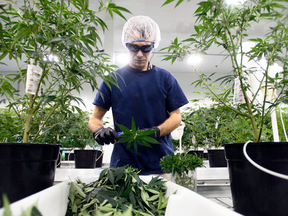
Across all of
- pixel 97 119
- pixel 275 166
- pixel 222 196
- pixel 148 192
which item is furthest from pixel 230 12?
pixel 97 119

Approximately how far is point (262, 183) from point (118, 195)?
13.2 inches

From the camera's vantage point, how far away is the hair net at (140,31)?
1.04 m

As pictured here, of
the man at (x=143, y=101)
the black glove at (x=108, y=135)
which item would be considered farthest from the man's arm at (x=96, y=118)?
the black glove at (x=108, y=135)

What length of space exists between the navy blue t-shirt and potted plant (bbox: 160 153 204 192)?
415mm

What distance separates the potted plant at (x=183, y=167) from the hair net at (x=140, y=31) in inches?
27.6

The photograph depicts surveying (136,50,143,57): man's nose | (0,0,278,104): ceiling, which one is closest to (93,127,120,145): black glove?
(136,50,143,57): man's nose

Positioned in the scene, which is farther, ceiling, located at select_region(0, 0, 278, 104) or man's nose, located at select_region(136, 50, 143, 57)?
ceiling, located at select_region(0, 0, 278, 104)

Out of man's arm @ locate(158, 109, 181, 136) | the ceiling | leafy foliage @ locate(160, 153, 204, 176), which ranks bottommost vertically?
leafy foliage @ locate(160, 153, 204, 176)

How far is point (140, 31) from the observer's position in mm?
1044

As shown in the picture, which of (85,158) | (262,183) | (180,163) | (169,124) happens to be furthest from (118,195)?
(85,158)

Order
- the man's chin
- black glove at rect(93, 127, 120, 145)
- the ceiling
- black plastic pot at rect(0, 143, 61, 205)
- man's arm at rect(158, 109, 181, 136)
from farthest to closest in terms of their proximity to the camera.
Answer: the ceiling < the man's chin < man's arm at rect(158, 109, 181, 136) < black glove at rect(93, 127, 120, 145) < black plastic pot at rect(0, 143, 61, 205)

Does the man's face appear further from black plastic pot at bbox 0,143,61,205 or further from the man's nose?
black plastic pot at bbox 0,143,61,205

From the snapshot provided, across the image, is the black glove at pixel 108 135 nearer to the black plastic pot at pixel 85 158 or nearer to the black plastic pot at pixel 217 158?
the black plastic pot at pixel 85 158

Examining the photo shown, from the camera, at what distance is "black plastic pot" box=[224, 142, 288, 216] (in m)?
0.45
